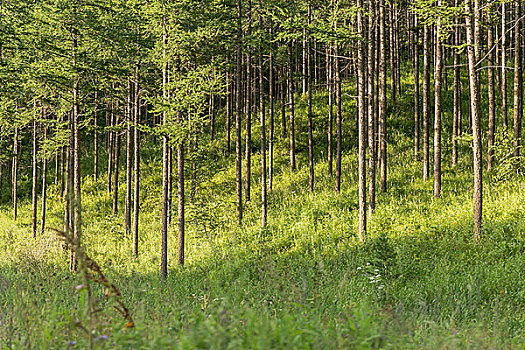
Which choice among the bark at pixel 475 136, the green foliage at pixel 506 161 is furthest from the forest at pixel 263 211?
the green foliage at pixel 506 161

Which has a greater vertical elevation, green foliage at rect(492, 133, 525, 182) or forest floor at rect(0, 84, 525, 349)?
green foliage at rect(492, 133, 525, 182)

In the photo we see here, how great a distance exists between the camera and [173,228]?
850 inches

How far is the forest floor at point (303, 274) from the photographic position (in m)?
3.98

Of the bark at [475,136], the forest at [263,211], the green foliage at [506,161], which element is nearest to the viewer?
the forest at [263,211]

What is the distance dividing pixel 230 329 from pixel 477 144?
10.7 m

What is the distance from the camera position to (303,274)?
10.3 metres

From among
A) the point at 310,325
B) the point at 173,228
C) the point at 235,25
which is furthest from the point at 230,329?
the point at 173,228

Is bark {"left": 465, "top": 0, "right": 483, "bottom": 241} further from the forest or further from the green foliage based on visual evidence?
the green foliage

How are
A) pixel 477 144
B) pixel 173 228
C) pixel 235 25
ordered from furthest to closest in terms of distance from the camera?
1. pixel 173 228
2. pixel 235 25
3. pixel 477 144

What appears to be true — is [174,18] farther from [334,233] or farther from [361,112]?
[334,233]

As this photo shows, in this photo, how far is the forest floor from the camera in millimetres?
3982

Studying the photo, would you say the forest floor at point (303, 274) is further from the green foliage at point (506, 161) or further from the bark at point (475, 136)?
the green foliage at point (506, 161)

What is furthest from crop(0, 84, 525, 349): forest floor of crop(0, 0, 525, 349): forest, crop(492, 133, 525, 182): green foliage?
crop(492, 133, 525, 182): green foliage

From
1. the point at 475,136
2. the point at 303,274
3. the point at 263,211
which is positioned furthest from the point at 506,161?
the point at 263,211
